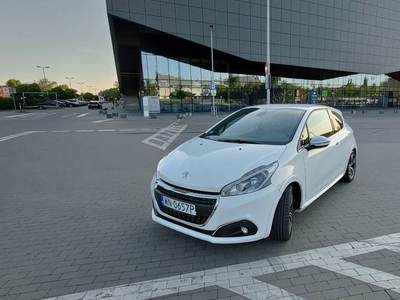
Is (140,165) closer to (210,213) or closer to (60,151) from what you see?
(60,151)

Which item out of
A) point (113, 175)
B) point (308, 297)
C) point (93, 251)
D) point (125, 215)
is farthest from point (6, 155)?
point (308, 297)

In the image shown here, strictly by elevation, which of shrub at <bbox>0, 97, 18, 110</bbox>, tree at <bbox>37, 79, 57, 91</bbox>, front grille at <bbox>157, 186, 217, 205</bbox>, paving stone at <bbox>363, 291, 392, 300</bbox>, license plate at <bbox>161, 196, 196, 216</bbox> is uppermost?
tree at <bbox>37, 79, 57, 91</bbox>

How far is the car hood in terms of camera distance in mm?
2635

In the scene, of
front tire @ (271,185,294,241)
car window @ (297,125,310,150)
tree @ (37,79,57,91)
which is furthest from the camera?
tree @ (37,79,57,91)

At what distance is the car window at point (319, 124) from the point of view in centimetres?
373

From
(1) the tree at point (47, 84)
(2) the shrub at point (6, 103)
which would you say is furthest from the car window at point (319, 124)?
(1) the tree at point (47, 84)

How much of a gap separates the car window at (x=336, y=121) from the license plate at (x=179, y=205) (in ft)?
10.7

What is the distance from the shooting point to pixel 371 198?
4.34 metres

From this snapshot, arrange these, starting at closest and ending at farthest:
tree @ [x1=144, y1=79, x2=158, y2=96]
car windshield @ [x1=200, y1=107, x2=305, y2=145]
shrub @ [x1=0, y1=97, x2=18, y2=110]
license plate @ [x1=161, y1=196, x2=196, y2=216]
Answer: license plate @ [x1=161, y1=196, x2=196, y2=216], car windshield @ [x1=200, y1=107, x2=305, y2=145], tree @ [x1=144, y1=79, x2=158, y2=96], shrub @ [x1=0, y1=97, x2=18, y2=110]

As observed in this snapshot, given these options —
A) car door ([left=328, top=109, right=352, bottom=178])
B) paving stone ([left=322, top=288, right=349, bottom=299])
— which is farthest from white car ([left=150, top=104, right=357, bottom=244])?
paving stone ([left=322, top=288, right=349, bottom=299])

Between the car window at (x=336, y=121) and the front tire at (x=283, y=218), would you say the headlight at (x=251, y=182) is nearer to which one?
the front tire at (x=283, y=218)

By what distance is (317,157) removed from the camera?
11.6 ft

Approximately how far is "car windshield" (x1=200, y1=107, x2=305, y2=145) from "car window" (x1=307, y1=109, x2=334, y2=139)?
0.22 meters

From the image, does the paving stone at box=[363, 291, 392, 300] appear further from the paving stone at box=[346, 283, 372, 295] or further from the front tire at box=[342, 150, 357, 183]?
the front tire at box=[342, 150, 357, 183]
